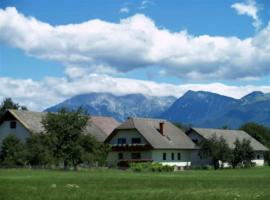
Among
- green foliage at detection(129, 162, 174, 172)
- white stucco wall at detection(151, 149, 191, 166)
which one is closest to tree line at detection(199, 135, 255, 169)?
white stucco wall at detection(151, 149, 191, 166)

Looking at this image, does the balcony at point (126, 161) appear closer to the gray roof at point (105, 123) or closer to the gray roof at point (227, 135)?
the gray roof at point (105, 123)

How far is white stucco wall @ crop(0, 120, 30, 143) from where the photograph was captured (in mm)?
89750

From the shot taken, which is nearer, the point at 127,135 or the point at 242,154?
the point at 127,135

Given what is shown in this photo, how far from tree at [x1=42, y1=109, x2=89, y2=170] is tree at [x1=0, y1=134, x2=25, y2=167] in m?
4.30

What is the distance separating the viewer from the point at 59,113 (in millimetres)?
81250

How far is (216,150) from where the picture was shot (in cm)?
10031

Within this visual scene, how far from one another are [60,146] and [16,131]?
15.7 m

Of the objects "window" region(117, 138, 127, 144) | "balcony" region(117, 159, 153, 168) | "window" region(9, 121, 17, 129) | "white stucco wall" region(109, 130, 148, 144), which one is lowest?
"balcony" region(117, 159, 153, 168)

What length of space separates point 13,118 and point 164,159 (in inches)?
1003

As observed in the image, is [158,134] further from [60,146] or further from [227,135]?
[227,135]

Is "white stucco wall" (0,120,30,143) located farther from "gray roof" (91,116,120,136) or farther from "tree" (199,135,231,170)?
"tree" (199,135,231,170)

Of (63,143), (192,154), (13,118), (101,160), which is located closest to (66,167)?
(63,143)

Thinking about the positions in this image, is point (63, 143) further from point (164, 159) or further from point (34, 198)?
point (34, 198)

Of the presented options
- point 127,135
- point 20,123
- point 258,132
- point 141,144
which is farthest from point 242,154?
point 258,132
